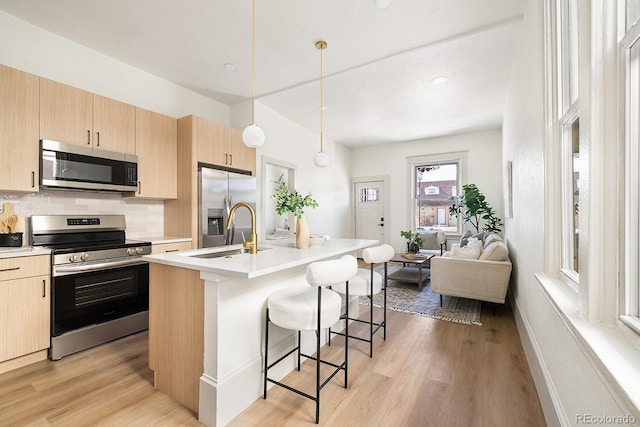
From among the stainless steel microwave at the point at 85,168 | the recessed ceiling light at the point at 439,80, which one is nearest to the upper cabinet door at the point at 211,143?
the stainless steel microwave at the point at 85,168

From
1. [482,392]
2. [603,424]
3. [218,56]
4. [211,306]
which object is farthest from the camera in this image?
[218,56]

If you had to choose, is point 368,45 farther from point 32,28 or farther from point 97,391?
point 97,391

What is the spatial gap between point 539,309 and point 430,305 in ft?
5.87

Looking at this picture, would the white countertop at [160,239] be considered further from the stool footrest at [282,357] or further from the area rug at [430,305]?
the area rug at [430,305]

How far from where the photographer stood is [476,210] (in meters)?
5.46

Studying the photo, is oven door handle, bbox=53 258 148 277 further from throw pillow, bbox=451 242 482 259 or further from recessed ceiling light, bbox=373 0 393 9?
throw pillow, bbox=451 242 482 259

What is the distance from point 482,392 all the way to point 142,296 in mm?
3045

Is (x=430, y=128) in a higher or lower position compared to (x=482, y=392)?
higher

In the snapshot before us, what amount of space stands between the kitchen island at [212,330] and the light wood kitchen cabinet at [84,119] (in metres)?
1.75

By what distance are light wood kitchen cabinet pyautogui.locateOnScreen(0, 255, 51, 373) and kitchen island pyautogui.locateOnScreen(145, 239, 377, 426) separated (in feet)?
3.63

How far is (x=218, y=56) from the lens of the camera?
313cm

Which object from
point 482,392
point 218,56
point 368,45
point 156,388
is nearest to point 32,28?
point 218,56

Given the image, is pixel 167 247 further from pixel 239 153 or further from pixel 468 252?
pixel 468 252

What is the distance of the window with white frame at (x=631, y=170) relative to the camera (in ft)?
2.84
